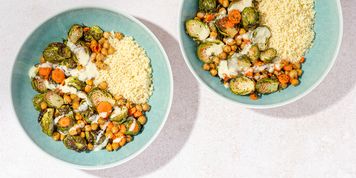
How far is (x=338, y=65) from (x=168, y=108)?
61 centimetres

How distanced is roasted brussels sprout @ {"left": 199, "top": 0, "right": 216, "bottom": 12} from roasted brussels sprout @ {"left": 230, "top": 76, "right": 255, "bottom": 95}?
238mm

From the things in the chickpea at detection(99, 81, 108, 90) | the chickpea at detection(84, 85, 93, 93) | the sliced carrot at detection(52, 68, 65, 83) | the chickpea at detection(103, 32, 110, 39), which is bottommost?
the chickpea at detection(84, 85, 93, 93)

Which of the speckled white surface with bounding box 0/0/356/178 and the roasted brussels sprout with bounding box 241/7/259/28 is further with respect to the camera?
the speckled white surface with bounding box 0/0/356/178

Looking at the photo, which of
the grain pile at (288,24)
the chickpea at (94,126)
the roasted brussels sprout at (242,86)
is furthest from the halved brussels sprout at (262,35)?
the chickpea at (94,126)

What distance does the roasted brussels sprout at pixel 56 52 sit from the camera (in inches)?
54.4

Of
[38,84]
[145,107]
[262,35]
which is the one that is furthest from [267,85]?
[38,84]

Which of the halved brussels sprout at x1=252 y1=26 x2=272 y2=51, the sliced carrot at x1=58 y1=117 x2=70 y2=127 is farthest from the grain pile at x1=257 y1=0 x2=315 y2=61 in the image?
the sliced carrot at x1=58 y1=117 x2=70 y2=127

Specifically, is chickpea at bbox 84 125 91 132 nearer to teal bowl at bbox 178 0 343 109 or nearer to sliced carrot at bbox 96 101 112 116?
sliced carrot at bbox 96 101 112 116

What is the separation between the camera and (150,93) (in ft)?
4.70

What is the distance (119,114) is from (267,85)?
1.57 ft

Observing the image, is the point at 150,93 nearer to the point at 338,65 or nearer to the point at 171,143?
the point at 171,143

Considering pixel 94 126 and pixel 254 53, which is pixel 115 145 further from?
pixel 254 53

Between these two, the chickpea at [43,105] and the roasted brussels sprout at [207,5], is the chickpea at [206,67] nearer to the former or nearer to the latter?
the roasted brussels sprout at [207,5]

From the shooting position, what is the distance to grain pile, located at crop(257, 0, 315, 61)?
139 centimetres
